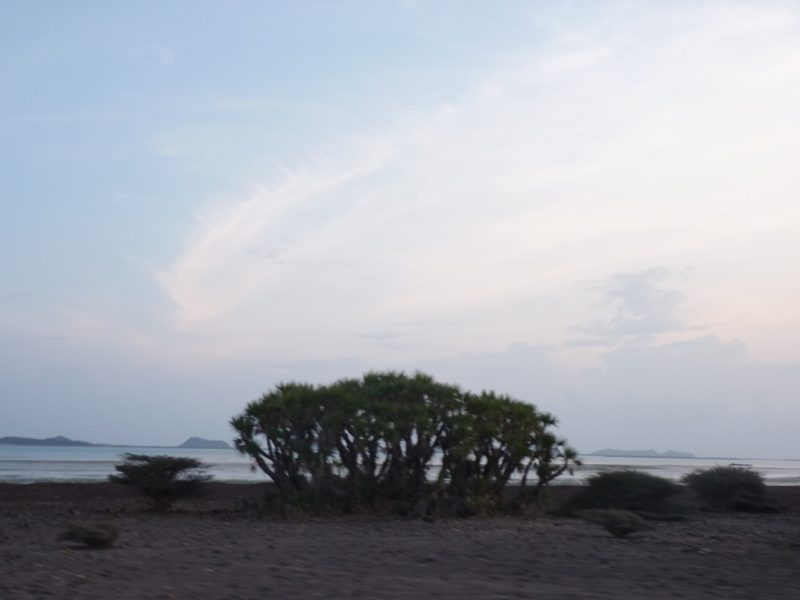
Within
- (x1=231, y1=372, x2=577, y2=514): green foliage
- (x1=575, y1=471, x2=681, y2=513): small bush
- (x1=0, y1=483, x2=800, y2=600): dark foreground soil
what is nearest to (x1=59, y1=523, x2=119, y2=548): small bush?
(x1=0, y1=483, x2=800, y2=600): dark foreground soil

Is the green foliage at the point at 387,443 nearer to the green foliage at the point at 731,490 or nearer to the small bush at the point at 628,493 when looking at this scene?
the small bush at the point at 628,493

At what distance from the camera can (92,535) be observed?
13.9m

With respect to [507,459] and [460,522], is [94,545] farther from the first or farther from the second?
[507,459]

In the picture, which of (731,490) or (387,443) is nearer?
(387,443)

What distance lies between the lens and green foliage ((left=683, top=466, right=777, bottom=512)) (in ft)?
79.8

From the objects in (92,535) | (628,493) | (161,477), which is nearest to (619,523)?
(628,493)

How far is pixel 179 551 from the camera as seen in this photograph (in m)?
14.0

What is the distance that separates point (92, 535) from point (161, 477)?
8.60 metres

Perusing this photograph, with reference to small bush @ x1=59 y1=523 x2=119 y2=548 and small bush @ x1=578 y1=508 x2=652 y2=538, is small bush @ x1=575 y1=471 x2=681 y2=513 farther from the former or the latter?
small bush @ x1=59 y1=523 x2=119 y2=548

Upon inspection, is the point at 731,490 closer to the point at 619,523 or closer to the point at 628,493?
the point at 628,493

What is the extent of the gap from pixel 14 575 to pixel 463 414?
10.2 meters

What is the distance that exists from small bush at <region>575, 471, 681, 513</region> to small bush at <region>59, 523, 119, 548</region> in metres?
11.0

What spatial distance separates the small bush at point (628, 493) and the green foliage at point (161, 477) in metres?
8.13

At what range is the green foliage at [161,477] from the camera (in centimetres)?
2234
